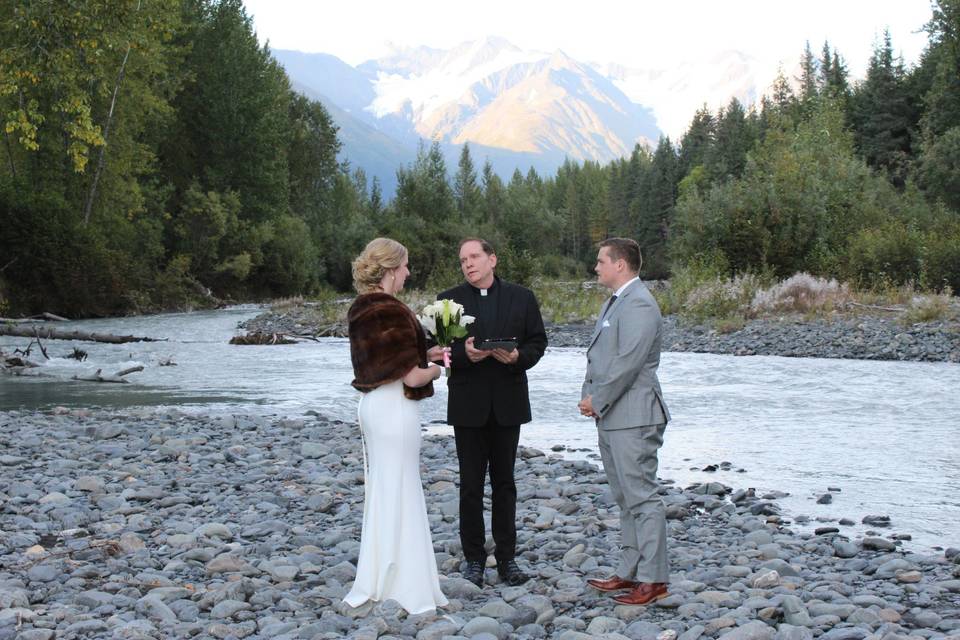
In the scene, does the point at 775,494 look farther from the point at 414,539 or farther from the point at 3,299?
the point at 3,299

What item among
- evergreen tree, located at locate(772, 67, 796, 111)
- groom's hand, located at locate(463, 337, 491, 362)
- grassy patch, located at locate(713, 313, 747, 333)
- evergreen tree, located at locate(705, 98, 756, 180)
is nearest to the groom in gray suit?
groom's hand, located at locate(463, 337, 491, 362)

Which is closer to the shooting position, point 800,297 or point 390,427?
point 390,427

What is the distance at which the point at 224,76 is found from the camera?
5422 centimetres

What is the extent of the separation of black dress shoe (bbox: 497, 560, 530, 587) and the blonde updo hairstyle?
6.21ft

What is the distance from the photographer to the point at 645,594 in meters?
5.34

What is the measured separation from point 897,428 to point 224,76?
1891 inches

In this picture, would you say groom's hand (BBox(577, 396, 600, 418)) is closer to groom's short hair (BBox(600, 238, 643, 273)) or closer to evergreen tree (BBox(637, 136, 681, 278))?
groom's short hair (BBox(600, 238, 643, 273))

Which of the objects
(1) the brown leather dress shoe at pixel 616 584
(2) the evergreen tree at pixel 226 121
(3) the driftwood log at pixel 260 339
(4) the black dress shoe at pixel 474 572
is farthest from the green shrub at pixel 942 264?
(2) the evergreen tree at pixel 226 121

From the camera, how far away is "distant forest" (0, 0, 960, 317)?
1231 inches

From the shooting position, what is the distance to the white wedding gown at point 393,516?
5180 mm

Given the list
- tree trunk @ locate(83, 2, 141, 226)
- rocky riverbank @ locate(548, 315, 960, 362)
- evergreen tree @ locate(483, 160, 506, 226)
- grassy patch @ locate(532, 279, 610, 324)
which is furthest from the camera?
evergreen tree @ locate(483, 160, 506, 226)

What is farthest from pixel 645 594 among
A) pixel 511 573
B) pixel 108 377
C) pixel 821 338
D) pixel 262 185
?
pixel 262 185

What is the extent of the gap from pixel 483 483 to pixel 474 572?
0.53 meters

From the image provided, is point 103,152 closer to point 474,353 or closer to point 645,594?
point 474,353
